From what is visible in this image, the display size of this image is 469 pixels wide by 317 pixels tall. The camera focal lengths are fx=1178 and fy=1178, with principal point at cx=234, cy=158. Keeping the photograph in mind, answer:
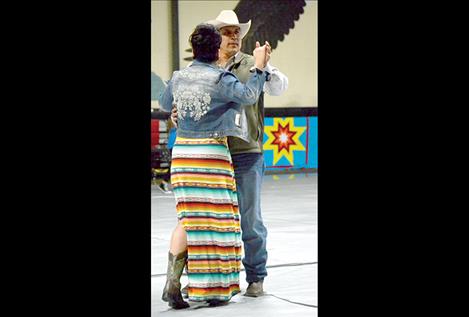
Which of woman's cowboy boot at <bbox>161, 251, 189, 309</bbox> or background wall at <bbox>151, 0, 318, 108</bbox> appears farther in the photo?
background wall at <bbox>151, 0, 318, 108</bbox>

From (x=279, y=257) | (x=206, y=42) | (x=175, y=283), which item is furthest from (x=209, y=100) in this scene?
(x=279, y=257)

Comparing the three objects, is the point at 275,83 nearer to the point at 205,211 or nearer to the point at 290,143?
the point at 205,211

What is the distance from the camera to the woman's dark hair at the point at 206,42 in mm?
6562

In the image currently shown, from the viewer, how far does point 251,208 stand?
684cm

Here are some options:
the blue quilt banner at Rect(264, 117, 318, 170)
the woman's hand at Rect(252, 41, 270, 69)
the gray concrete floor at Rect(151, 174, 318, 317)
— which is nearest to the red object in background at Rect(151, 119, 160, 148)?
the gray concrete floor at Rect(151, 174, 318, 317)

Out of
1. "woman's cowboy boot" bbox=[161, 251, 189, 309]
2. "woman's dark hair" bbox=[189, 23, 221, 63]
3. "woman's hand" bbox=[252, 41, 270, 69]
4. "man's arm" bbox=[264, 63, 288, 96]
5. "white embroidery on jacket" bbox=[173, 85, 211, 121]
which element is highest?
"woman's dark hair" bbox=[189, 23, 221, 63]

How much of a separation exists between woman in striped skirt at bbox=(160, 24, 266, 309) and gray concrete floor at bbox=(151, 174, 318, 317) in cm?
18

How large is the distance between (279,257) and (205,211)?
2240 mm

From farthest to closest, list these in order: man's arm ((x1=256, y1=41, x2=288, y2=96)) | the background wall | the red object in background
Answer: the background wall, the red object in background, man's arm ((x1=256, y1=41, x2=288, y2=96))

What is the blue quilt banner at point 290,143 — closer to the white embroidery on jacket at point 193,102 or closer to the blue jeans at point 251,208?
the blue jeans at point 251,208

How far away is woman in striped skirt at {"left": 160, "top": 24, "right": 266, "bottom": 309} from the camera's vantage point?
257 inches

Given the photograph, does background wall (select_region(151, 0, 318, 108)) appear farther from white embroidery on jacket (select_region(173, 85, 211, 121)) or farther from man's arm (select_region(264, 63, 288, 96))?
white embroidery on jacket (select_region(173, 85, 211, 121))
